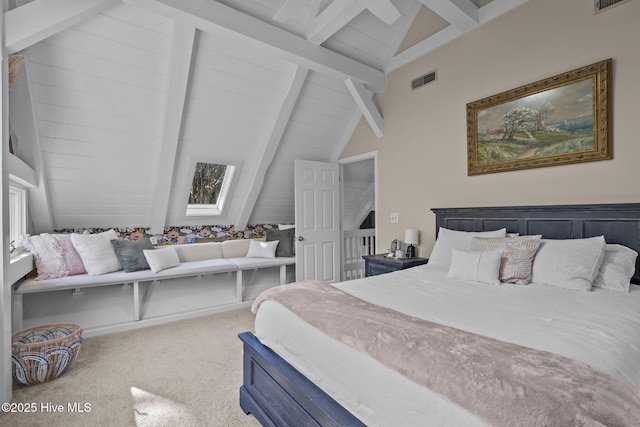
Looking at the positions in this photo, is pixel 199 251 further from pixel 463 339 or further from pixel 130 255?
pixel 463 339

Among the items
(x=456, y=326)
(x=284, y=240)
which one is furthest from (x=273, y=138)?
(x=456, y=326)

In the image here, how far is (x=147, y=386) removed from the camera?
7.08ft

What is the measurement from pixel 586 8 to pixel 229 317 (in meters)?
4.28

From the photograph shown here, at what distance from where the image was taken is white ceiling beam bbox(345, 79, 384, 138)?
146 inches

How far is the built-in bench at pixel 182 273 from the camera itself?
9.20 feet

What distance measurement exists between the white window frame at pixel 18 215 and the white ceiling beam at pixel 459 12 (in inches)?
163

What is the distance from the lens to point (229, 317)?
11.9 feet

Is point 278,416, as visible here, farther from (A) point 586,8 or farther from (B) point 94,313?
(A) point 586,8

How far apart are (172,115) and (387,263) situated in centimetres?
269

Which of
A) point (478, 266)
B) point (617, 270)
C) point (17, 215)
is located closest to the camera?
point (617, 270)

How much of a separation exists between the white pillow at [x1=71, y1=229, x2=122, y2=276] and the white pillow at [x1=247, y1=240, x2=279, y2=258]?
1597mm

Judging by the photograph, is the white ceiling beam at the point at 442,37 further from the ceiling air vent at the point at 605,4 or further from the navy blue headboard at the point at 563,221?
the navy blue headboard at the point at 563,221

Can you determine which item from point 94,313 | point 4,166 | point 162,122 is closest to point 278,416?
point 4,166

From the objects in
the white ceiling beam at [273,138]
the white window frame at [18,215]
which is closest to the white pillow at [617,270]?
the white ceiling beam at [273,138]
